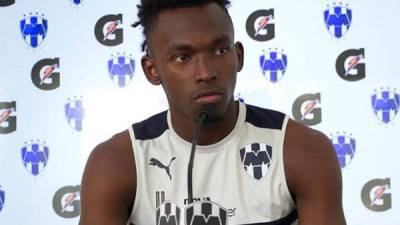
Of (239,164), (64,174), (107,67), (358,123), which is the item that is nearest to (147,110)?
(107,67)

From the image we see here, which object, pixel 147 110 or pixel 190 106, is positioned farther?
pixel 147 110

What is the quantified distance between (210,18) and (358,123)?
2.84 feet

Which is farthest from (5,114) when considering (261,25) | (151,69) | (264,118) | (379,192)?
(379,192)

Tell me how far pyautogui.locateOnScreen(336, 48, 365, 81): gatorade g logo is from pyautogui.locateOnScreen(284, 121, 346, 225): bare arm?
0.75m

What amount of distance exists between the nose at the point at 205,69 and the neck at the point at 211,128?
0.35 ft

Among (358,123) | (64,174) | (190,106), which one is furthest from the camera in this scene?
(64,174)

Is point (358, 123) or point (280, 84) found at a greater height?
point (280, 84)

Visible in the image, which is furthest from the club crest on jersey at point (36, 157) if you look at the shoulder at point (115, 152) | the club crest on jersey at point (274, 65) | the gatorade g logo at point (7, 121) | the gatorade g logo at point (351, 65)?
the gatorade g logo at point (351, 65)

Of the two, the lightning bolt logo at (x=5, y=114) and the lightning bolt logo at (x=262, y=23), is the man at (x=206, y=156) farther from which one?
the lightning bolt logo at (x=5, y=114)

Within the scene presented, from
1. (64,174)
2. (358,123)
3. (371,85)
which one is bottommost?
(64,174)

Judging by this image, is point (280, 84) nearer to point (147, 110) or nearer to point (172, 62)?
point (147, 110)

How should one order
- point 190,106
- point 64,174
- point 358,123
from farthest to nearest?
point 64,174
point 358,123
point 190,106

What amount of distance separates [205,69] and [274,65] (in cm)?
84

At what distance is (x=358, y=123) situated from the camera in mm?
1515
